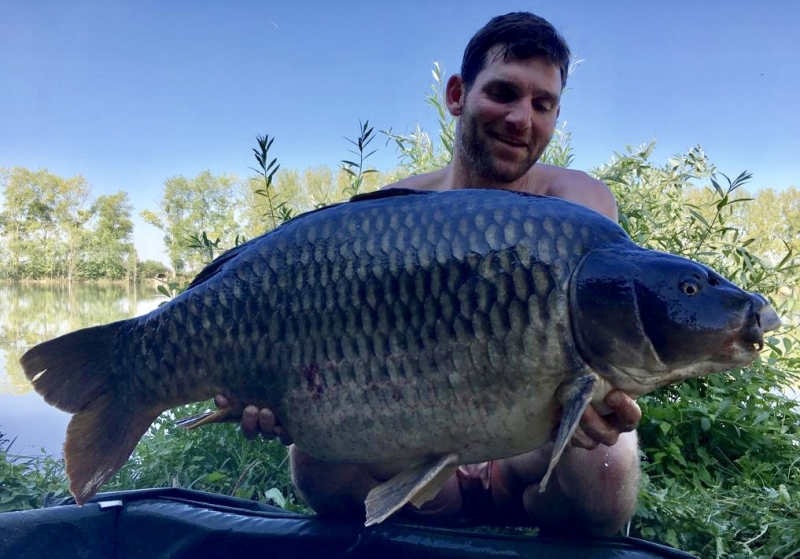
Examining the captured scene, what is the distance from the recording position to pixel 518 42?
1711 mm

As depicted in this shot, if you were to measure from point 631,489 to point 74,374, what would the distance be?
1327 millimetres

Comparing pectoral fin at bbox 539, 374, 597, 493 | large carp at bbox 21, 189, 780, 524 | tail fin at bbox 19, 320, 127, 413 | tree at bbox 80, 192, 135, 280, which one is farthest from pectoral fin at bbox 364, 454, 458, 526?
tree at bbox 80, 192, 135, 280

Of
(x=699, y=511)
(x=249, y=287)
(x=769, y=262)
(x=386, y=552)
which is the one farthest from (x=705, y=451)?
(x=249, y=287)

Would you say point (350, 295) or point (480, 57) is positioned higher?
point (480, 57)

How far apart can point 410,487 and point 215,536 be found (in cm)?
62

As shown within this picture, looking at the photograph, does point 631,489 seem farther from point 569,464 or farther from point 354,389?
point 354,389

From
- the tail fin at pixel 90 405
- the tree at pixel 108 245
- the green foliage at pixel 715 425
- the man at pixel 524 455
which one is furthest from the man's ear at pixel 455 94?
the tree at pixel 108 245

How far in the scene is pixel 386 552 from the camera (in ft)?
4.28

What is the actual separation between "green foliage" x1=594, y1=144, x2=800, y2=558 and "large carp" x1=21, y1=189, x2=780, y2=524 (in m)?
0.89

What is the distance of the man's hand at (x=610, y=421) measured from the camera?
0.98 metres

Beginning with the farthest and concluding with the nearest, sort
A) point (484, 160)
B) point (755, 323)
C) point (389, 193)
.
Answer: point (484, 160)
point (389, 193)
point (755, 323)

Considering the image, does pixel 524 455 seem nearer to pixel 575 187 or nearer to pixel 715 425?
pixel 575 187

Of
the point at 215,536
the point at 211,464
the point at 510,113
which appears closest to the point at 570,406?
the point at 215,536

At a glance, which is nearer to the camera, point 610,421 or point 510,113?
point 610,421
